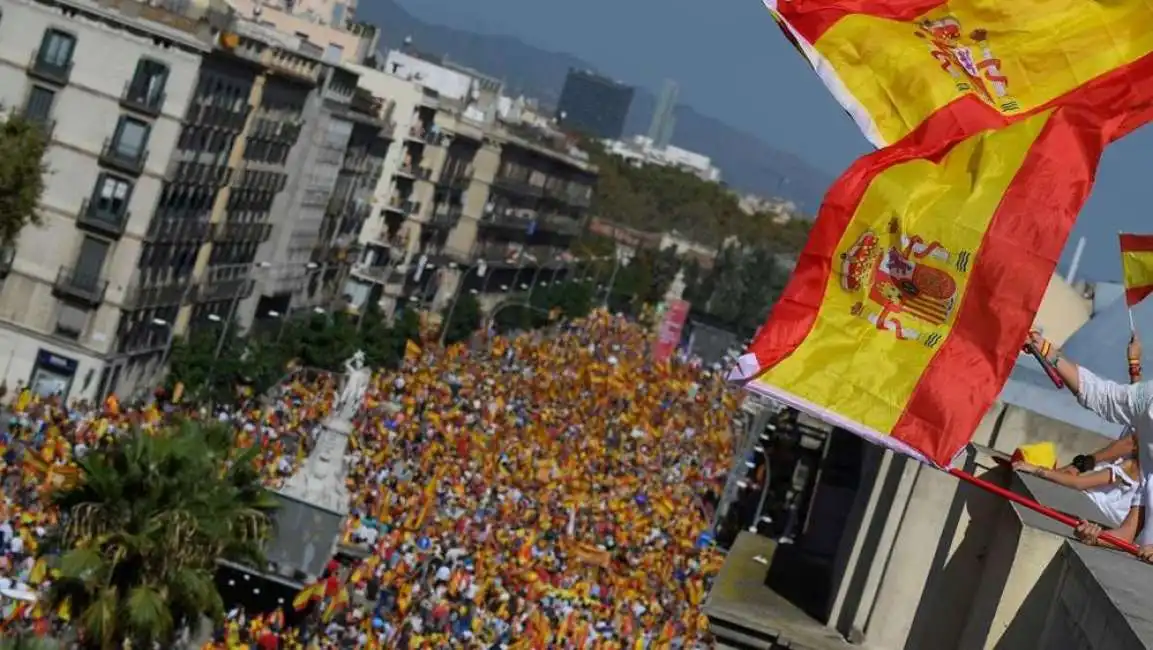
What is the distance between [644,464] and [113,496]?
4297 centimetres

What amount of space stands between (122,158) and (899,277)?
2040 inches

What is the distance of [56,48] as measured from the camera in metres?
61.2

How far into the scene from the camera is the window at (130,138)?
60719 mm

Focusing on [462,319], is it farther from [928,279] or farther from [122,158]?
[928,279]

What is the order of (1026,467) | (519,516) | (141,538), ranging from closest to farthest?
1. (1026,467)
2. (141,538)
3. (519,516)

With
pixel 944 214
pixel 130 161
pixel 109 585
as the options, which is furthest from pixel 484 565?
pixel 944 214

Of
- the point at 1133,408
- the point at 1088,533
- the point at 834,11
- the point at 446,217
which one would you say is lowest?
the point at 446,217

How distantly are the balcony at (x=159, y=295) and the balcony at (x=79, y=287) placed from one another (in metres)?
0.77

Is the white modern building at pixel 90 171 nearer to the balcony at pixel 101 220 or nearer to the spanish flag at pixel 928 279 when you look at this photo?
the balcony at pixel 101 220

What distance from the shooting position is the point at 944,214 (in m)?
10.5

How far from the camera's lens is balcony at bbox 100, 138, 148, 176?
60.5 metres

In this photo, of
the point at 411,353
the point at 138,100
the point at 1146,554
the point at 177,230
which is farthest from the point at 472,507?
the point at 1146,554

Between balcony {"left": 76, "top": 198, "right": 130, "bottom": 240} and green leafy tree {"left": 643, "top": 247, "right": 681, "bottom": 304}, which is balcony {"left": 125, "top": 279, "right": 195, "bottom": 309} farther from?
green leafy tree {"left": 643, "top": 247, "right": 681, "bottom": 304}

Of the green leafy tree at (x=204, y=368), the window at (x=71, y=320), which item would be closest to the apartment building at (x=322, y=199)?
the green leafy tree at (x=204, y=368)
